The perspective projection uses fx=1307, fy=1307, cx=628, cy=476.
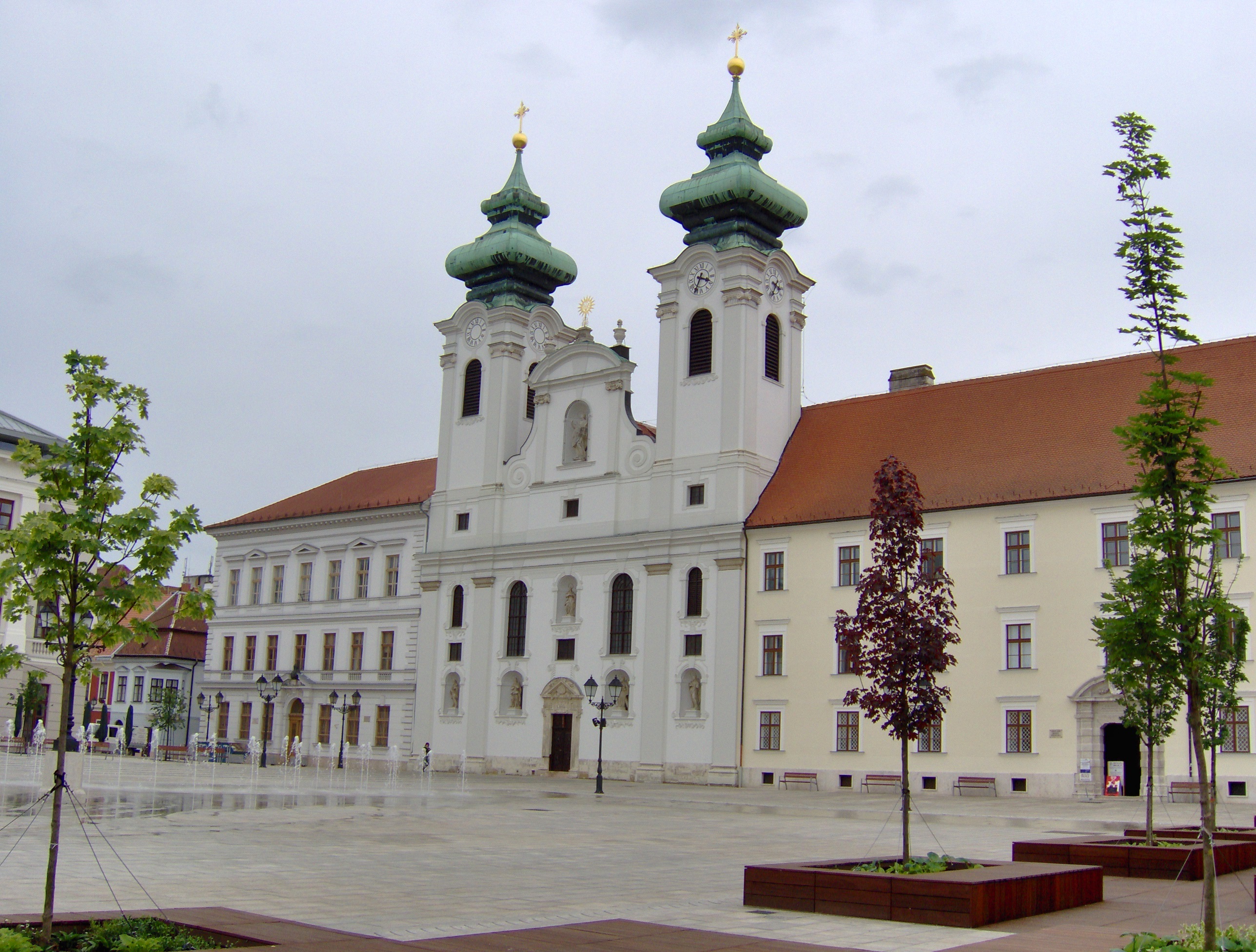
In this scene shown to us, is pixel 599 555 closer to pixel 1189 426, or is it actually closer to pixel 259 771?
pixel 259 771

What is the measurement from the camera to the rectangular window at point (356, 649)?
56.4m

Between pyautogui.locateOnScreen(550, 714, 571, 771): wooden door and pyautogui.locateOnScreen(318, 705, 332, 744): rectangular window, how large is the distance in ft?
41.2

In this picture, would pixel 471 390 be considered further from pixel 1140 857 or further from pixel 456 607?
pixel 1140 857

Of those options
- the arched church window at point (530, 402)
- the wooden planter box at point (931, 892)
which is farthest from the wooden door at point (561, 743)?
the wooden planter box at point (931, 892)

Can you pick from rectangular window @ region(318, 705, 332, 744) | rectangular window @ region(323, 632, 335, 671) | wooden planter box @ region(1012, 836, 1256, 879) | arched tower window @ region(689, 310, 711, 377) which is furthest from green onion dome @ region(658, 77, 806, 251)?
wooden planter box @ region(1012, 836, 1256, 879)

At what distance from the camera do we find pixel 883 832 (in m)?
25.0

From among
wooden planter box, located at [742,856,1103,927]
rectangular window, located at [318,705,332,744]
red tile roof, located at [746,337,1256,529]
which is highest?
red tile roof, located at [746,337,1256,529]

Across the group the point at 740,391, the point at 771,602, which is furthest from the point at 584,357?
the point at 771,602

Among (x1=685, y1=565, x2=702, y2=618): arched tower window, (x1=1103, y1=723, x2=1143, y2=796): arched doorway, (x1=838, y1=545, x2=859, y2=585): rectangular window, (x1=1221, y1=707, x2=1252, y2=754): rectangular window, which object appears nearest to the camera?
(x1=1221, y1=707, x2=1252, y2=754): rectangular window

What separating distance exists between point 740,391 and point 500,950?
119ft

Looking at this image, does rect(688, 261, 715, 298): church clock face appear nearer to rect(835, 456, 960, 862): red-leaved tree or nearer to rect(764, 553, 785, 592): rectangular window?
rect(764, 553, 785, 592): rectangular window

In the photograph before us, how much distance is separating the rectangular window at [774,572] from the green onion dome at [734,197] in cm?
1118

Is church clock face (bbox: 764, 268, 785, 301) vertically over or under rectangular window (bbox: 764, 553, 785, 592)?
over

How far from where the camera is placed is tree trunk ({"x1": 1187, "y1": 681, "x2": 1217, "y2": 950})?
9.16 metres
